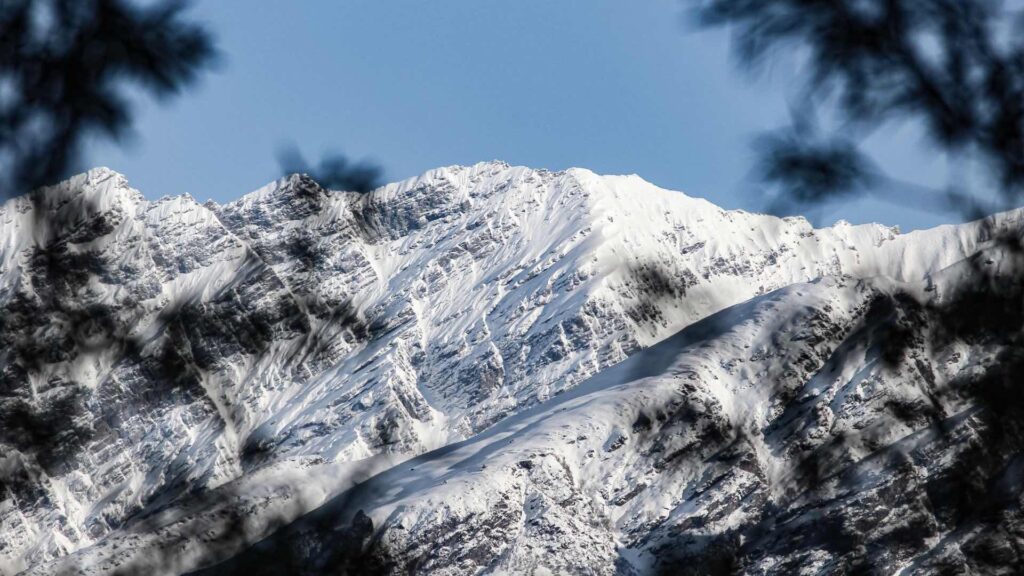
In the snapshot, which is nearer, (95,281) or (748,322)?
(95,281)

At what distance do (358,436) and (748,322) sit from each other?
9821 millimetres

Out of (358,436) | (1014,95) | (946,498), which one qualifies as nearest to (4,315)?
(946,498)

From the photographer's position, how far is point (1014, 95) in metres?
4.89

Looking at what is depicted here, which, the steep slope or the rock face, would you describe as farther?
the steep slope

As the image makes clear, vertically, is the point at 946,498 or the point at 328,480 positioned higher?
the point at 328,480

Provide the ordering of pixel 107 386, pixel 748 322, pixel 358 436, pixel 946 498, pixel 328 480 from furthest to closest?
pixel 358 436, pixel 748 322, pixel 946 498, pixel 328 480, pixel 107 386

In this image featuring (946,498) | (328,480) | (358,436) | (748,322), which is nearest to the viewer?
(328,480)

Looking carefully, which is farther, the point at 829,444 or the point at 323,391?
the point at 323,391

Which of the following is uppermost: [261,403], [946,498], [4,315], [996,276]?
[4,315]

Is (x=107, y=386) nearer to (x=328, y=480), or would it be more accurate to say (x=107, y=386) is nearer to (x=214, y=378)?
(x=214, y=378)

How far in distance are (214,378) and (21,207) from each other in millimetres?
687

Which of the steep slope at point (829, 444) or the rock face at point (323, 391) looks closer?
the rock face at point (323, 391)

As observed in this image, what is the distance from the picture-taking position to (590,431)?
390 inches

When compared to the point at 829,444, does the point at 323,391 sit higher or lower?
higher
